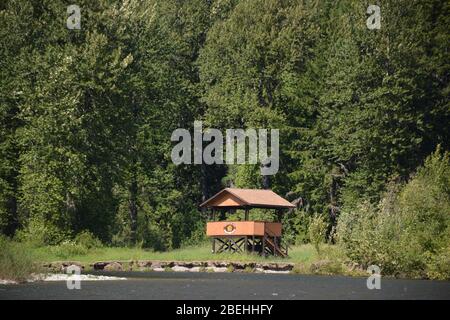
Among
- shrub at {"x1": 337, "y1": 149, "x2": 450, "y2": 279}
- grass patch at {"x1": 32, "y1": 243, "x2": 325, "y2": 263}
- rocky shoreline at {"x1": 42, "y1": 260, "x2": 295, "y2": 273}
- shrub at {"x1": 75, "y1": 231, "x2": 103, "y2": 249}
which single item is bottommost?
rocky shoreline at {"x1": 42, "y1": 260, "x2": 295, "y2": 273}

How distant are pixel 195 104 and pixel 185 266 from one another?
81.9 feet

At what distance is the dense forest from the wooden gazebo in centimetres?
417

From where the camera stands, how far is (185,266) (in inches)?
2618

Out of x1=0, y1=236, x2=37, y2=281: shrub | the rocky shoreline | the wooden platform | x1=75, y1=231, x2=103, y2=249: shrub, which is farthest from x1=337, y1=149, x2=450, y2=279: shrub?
x1=75, y1=231, x2=103, y2=249: shrub

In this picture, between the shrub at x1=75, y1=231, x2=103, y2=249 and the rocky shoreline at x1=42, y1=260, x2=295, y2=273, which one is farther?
the shrub at x1=75, y1=231, x2=103, y2=249

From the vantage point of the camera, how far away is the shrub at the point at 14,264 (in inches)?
1986

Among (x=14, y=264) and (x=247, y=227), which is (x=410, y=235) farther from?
(x=14, y=264)

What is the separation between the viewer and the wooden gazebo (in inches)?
2830

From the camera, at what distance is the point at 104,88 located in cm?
7694

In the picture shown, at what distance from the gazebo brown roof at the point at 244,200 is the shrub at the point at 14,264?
73.7 ft

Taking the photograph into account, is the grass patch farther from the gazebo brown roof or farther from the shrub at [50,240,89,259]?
the gazebo brown roof

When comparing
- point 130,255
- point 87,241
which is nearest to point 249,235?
point 130,255

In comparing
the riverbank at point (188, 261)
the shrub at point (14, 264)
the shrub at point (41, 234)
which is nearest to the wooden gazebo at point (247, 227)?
the riverbank at point (188, 261)

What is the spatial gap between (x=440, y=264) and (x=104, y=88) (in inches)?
1205
